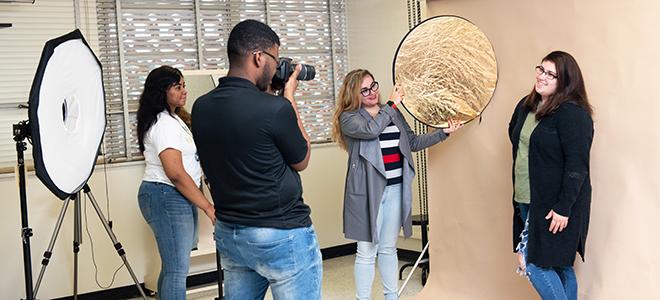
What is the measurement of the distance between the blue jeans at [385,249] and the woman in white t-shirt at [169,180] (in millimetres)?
781

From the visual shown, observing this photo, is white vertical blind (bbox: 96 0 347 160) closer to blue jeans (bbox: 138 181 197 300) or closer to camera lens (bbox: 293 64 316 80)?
blue jeans (bbox: 138 181 197 300)

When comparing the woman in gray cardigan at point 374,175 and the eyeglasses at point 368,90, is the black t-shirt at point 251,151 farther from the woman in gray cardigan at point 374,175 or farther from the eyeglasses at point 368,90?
the eyeglasses at point 368,90

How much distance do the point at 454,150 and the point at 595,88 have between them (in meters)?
0.85

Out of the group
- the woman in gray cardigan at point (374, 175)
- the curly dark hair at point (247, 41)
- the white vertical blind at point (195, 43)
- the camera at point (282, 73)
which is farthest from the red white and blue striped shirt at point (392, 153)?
the white vertical blind at point (195, 43)

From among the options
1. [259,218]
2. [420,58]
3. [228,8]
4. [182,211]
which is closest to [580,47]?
[420,58]

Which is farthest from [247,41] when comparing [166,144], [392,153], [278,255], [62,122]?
[392,153]

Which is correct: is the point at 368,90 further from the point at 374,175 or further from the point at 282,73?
the point at 282,73

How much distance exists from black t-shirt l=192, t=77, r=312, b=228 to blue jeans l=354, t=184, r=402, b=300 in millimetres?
1309

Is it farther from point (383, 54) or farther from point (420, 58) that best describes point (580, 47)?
point (383, 54)

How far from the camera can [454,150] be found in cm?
352

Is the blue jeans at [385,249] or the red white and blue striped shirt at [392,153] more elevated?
the red white and blue striped shirt at [392,153]

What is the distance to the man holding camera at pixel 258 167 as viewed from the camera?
6.29 feet

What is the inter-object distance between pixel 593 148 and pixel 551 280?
0.58m

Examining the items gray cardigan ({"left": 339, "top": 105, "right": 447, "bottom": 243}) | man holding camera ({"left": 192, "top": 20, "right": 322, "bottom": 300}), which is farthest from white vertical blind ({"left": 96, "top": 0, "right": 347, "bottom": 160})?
man holding camera ({"left": 192, "top": 20, "right": 322, "bottom": 300})
